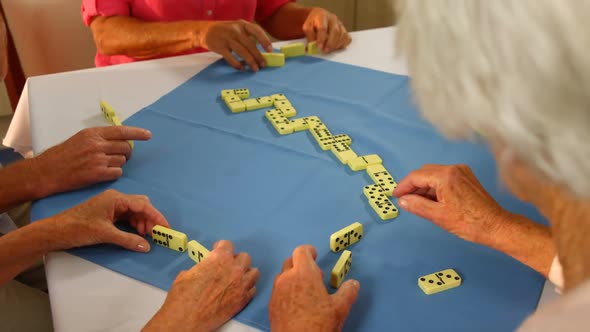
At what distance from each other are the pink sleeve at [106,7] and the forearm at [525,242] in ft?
5.37

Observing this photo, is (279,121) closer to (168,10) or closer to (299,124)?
(299,124)

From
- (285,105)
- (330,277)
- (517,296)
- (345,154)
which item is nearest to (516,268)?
(517,296)

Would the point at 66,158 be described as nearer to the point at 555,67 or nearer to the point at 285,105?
the point at 285,105

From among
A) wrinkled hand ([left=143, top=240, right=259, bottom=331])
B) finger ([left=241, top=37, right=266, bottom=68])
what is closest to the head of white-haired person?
wrinkled hand ([left=143, top=240, right=259, bottom=331])

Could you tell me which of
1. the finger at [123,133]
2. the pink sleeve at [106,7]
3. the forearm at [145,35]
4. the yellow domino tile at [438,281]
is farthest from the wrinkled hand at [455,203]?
the pink sleeve at [106,7]

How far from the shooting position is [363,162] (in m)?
1.43

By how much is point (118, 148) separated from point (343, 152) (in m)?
0.62

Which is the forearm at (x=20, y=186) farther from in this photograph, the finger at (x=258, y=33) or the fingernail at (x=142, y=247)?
the finger at (x=258, y=33)

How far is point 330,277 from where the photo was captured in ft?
3.63

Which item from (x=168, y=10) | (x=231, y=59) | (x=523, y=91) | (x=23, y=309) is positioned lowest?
(x=23, y=309)

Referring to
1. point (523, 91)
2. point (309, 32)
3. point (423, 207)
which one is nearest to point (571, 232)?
point (523, 91)

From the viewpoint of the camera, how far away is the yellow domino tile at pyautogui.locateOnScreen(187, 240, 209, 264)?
1.12m

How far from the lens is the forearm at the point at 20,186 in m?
1.33

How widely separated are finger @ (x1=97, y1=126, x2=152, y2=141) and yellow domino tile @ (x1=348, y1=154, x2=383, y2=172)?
1.91ft
